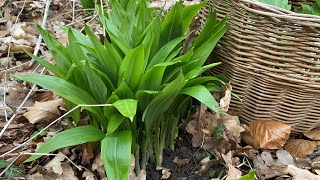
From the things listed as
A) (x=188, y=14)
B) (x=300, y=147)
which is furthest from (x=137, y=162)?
(x=300, y=147)

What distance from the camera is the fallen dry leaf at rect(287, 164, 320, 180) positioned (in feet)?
4.53

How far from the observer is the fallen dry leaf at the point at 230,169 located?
1.35 metres

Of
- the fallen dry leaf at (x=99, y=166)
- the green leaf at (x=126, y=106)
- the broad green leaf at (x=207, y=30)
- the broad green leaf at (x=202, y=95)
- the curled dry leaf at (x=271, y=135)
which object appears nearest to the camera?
the green leaf at (x=126, y=106)

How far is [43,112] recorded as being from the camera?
1597 mm

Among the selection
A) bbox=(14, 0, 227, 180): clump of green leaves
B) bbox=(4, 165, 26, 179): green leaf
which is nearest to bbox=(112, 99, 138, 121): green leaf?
bbox=(14, 0, 227, 180): clump of green leaves

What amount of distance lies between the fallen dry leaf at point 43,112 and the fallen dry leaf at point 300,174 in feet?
3.03

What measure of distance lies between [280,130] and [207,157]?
319mm

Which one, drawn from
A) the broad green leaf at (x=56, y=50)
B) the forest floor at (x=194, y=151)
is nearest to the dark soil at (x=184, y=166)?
the forest floor at (x=194, y=151)

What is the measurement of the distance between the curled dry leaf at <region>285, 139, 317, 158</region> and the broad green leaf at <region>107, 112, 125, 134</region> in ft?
2.50

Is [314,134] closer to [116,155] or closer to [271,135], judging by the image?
[271,135]

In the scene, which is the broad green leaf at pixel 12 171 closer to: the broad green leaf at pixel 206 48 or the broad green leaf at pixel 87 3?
the broad green leaf at pixel 206 48

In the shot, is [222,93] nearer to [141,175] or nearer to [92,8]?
[141,175]

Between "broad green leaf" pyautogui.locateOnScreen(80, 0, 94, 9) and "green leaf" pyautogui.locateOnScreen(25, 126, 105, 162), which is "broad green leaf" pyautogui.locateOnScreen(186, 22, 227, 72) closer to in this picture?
"green leaf" pyautogui.locateOnScreen(25, 126, 105, 162)

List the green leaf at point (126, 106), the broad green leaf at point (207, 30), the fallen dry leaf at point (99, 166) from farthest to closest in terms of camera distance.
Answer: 1. the broad green leaf at point (207, 30)
2. the fallen dry leaf at point (99, 166)
3. the green leaf at point (126, 106)
